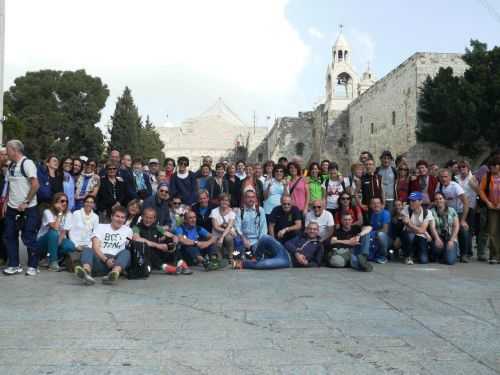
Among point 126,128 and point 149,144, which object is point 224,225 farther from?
point 149,144

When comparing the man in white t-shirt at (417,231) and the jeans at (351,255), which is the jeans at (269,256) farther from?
the man in white t-shirt at (417,231)

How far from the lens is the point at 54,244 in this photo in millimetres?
6891

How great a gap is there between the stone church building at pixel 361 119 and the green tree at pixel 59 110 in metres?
14.2

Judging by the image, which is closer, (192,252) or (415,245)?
(192,252)

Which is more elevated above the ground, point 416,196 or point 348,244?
point 416,196

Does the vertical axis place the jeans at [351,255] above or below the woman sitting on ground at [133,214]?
below

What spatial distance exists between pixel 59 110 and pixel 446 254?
36262 millimetres

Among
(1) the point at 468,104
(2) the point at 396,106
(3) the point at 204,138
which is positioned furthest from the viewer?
(3) the point at 204,138

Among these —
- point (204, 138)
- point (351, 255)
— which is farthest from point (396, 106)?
point (204, 138)

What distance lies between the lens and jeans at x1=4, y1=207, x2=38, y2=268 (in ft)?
21.0

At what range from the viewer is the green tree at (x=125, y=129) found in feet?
128

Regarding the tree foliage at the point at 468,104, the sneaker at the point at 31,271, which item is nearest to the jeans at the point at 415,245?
the sneaker at the point at 31,271

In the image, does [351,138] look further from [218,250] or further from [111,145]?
[218,250]

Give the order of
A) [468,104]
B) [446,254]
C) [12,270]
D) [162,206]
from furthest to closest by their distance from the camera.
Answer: [468,104]
[446,254]
[162,206]
[12,270]
